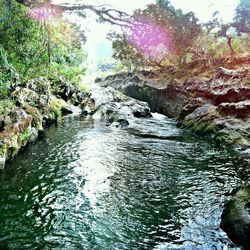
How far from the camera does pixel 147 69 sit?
56.6 m

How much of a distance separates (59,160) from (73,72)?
21334mm

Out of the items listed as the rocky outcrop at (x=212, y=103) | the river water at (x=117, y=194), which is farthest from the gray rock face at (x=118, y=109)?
the river water at (x=117, y=194)

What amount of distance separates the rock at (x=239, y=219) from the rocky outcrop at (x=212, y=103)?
1084 cm

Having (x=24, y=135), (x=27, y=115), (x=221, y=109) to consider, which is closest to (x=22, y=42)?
(x=27, y=115)

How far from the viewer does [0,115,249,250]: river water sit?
8461mm

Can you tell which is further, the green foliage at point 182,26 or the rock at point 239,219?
the green foliage at point 182,26

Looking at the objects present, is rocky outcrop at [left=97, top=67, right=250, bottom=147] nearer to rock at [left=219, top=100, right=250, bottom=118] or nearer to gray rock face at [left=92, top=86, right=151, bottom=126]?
rock at [left=219, top=100, right=250, bottom=118]

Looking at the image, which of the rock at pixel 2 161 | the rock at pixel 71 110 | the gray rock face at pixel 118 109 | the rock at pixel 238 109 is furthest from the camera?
the rock at pixel 71 110

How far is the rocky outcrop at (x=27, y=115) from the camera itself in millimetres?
14789

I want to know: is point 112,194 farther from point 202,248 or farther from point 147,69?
point 147,69

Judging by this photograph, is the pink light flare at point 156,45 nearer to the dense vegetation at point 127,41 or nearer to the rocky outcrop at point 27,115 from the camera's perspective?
the dense vegetation at point 127,41

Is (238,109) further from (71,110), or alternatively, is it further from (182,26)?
(182,26)

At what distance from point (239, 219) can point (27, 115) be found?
1294 cm

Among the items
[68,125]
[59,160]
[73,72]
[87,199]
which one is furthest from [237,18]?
[87,199]
